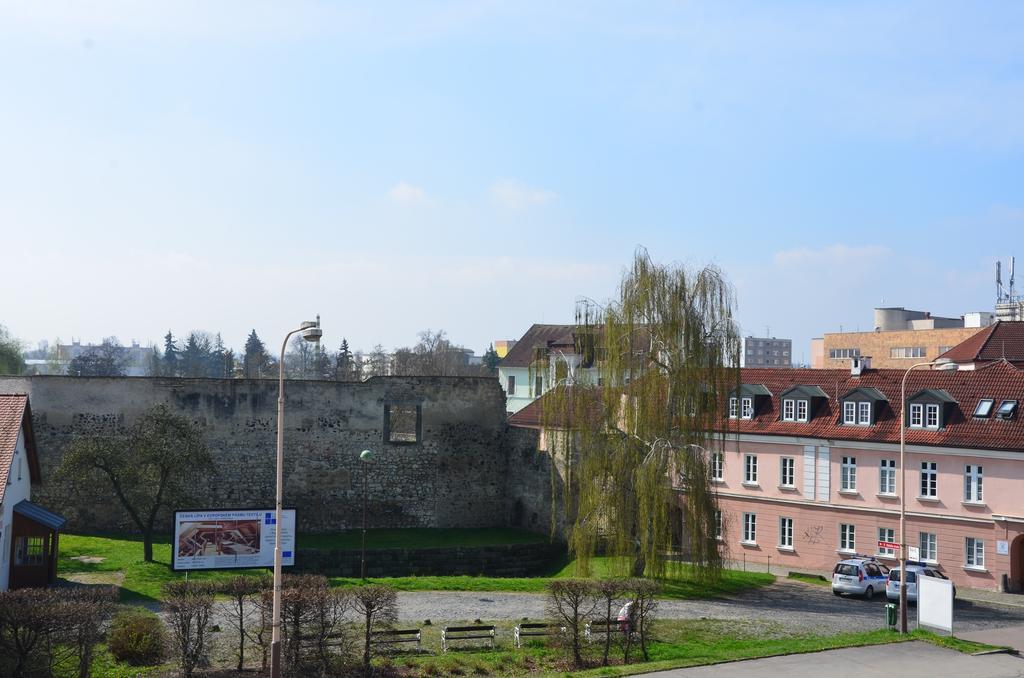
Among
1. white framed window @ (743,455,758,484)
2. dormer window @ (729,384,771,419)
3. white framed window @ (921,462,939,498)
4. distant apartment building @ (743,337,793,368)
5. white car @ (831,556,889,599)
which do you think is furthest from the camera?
distant apartment building @ (743,337,793,368)

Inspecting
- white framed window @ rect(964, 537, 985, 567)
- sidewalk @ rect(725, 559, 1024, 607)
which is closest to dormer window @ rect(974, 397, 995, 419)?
white framed window @ rect(964, 537, 985, 567)

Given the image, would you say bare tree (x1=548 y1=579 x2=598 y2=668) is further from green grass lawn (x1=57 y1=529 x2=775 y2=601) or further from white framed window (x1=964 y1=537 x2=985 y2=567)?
white framed window (x1=964 y1=537 x2=985 y2=567)

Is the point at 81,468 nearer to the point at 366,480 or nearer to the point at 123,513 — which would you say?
the point at 123,513

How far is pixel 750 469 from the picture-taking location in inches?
1576

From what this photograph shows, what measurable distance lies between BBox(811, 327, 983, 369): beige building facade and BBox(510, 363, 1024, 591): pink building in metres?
38.6

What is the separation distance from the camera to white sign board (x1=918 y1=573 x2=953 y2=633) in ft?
75.5

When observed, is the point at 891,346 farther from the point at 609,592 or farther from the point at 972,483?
the point at 609,592

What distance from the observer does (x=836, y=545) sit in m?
37.0

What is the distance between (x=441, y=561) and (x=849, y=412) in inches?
617

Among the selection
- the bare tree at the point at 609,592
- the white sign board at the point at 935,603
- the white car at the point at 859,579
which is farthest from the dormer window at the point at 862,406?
the bare tree at the point at 609,592

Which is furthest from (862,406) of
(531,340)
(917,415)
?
(531,340)

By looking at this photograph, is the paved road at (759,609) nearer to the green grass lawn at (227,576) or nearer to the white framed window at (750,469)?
the green grass lawn at (227,576)

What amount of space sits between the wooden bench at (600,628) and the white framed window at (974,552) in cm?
1708

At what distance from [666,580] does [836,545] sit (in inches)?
412
